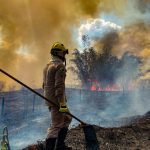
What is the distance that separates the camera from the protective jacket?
7520mm

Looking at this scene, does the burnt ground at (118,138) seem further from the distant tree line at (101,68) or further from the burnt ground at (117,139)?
the distant tree line at (101,68)

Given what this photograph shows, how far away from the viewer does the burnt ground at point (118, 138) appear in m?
9.51

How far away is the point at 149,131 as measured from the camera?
35.9 ft

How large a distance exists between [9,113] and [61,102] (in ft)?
101

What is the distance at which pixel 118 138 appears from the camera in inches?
400

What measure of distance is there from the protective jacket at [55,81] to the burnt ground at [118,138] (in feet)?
7.12

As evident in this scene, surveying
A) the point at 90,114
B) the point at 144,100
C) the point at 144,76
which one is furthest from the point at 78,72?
the point at 90,114

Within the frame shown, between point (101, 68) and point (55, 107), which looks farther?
point (101, 68)

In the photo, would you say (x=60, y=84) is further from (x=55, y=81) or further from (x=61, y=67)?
(x=61, y=67)

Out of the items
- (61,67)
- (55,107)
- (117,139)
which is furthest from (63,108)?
(117,139)

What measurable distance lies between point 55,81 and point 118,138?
334 centimetres

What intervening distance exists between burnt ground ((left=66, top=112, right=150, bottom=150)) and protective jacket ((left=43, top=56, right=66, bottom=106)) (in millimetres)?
2171

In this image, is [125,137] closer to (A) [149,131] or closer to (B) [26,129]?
(A) [149,131]

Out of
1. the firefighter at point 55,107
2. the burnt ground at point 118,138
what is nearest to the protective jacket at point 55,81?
the firefighter at point 55,107
